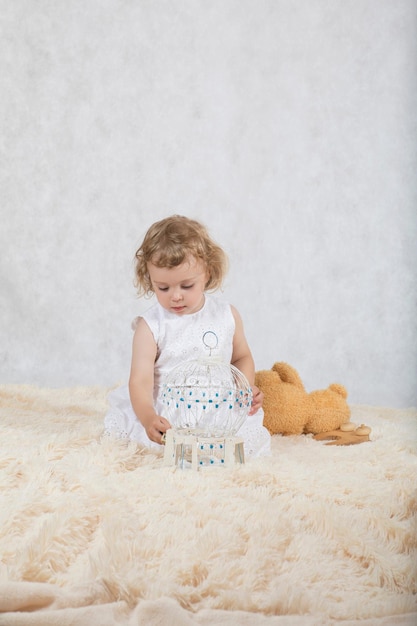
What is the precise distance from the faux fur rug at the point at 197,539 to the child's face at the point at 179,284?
38 centimetres

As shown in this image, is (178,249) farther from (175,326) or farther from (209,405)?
(209,405)

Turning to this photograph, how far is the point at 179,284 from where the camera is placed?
5.45 feet

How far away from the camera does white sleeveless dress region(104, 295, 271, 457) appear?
1.65 m

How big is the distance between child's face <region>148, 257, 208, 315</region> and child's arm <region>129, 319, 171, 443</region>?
90 mm

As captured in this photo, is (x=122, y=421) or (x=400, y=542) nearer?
(x=400, y=542)

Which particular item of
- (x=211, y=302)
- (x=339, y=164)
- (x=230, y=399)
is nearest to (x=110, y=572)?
(x=230, y=399)

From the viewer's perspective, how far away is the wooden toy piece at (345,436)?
5.74 ft

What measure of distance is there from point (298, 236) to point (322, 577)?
2134 millimetres

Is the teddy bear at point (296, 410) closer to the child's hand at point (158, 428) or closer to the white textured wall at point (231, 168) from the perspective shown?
the child's hand at point (158, 428)

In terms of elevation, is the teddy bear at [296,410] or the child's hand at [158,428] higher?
the teddy bear at [296,410]

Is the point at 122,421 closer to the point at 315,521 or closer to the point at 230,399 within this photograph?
the point at 230,399

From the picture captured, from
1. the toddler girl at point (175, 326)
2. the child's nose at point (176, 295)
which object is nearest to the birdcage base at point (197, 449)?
the toddler girl at point (175, 326)

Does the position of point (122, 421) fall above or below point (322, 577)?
above

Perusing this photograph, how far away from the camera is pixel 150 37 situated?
292 cm
